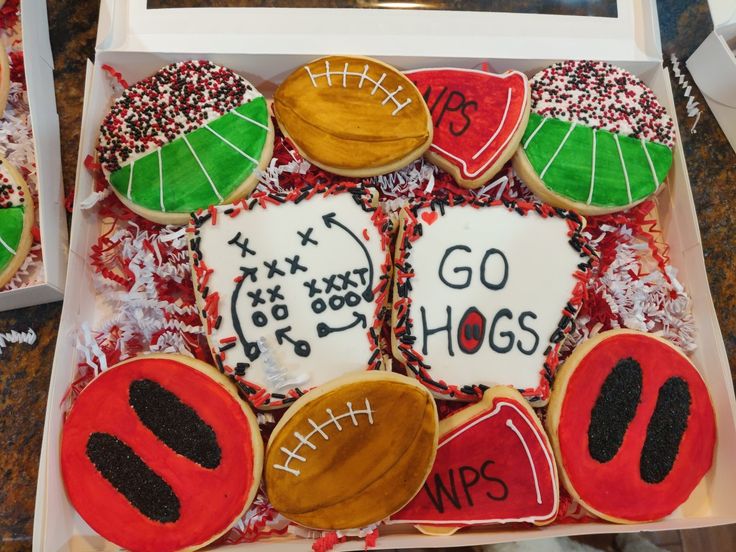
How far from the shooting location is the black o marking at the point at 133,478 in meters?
0.99

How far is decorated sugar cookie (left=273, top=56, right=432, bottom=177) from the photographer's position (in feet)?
3.68

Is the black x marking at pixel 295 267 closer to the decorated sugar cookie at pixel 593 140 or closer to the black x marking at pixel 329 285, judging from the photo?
the black x marking at pixel 329 285

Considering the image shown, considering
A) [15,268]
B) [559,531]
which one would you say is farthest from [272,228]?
[559,531]

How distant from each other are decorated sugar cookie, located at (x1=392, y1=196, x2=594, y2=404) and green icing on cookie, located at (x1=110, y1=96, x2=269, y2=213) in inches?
12.7

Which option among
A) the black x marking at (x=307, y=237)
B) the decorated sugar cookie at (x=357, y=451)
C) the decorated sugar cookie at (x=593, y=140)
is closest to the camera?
the decorated sugar cookie at (x=357, y=451)

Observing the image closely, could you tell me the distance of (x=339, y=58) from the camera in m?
1.17

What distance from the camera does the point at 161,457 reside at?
995 millimetres

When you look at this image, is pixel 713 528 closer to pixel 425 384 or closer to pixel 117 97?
pixel 425 384

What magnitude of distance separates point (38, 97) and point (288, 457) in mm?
829

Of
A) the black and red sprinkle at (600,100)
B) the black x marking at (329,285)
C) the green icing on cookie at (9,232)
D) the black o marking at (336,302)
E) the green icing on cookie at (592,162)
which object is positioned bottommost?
the black o marking at (336,302)

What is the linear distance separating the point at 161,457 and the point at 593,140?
3.20 feet

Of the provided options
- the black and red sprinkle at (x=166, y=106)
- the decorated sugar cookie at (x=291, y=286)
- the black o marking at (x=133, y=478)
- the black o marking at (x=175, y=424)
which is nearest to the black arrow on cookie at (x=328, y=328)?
the decorated sugar cookie at (x=291, y=286)

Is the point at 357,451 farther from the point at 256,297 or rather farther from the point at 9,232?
the point at 9,232

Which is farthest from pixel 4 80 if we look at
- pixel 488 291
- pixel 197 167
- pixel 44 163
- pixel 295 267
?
pixel 488 291
